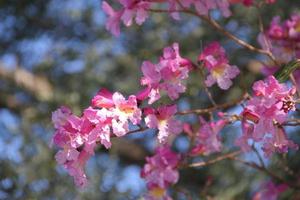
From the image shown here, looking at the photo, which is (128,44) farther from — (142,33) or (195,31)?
(195,31)

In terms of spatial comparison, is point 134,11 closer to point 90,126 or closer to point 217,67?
point 217,67

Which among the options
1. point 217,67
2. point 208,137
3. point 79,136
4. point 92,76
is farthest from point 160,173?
point 92,76

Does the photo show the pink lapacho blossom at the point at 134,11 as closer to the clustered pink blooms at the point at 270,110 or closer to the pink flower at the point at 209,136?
the pink flower at the point at 209,136

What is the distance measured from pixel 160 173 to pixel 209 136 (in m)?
0.14

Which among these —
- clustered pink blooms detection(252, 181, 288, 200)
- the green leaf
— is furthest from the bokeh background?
the green leaf

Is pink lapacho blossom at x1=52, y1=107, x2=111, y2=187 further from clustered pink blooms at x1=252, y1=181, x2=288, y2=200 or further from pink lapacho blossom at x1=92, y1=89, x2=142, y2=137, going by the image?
clustered pink blooms at x1=252, y1=181, x2=288, y2=200

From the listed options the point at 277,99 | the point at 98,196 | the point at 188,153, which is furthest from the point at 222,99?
the point at 277,99

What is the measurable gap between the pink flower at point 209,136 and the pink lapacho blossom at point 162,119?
12.8 inches

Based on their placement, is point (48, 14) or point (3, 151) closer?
point (3, 151)

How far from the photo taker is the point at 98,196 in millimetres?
2508

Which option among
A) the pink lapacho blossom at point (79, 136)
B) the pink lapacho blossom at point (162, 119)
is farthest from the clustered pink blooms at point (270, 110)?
the pink lapacho blossom at point (79, 136)

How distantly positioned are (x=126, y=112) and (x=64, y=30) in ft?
6.85

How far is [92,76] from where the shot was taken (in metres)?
2.96

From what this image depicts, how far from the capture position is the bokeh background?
253cm
